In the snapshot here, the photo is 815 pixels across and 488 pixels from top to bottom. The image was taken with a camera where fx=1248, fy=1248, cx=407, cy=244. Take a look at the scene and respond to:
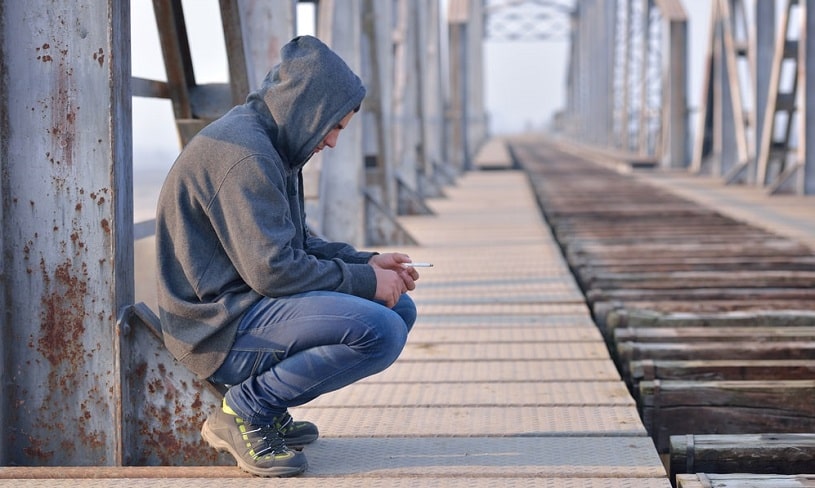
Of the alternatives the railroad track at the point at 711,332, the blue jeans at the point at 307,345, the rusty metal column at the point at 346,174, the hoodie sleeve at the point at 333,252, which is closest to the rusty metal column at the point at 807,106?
the railroad track at the point at 711,332

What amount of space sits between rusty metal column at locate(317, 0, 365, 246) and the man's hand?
194 inches

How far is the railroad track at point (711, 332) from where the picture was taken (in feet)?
10.4

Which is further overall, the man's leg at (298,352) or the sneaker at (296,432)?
the sneaker at (296,432)

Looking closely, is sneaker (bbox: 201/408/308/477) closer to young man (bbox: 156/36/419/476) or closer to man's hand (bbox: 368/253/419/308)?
young man (bbox: 156/36/419/476)

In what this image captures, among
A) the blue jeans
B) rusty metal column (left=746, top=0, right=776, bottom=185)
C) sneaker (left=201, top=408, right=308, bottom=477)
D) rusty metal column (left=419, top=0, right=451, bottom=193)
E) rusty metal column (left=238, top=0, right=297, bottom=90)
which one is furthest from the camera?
rusty metal column (left=419, top=0, right=451, bottom=193)

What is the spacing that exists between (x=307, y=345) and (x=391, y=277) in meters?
0.26

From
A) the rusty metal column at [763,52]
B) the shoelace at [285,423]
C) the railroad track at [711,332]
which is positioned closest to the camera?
the shoelace at [285,423]

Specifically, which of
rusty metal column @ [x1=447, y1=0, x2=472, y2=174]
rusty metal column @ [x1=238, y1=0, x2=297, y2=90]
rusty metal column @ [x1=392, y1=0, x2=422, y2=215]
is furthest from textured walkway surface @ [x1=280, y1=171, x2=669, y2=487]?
rusty metal column @ [x1=447, y1=0, x2=472, y2=174]

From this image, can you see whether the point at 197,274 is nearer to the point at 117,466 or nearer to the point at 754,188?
the point at 117,466

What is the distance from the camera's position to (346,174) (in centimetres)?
816

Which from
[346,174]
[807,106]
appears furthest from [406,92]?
[346,174]

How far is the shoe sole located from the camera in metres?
2.84

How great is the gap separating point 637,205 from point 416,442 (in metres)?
8.84

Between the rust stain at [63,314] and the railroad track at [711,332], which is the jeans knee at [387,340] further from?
the railroad track at [711,332]
